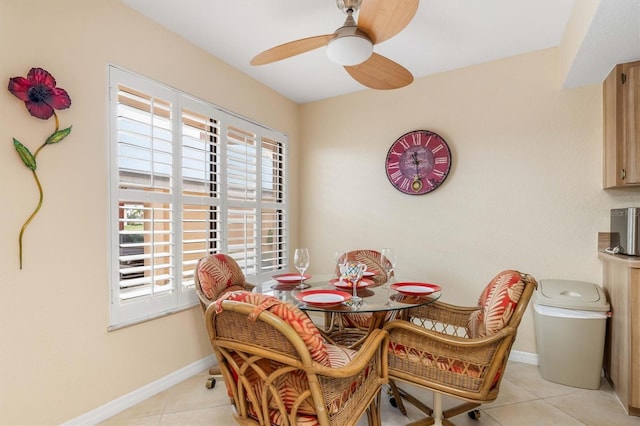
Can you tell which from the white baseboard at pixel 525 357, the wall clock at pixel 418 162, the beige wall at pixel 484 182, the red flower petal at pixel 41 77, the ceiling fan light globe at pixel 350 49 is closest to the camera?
the red flower petal at pixel 41 77

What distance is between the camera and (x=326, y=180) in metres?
3.92

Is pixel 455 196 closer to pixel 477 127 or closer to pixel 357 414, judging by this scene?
pixel 477 127

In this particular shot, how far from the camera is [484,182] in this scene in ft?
9.91

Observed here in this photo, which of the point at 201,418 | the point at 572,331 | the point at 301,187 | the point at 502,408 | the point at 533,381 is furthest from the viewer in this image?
the point at 301,187

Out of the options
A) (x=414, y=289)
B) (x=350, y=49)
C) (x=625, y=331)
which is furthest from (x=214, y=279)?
(x=625, y=331)

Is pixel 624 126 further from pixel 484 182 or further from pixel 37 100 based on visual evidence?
pixel 37 100

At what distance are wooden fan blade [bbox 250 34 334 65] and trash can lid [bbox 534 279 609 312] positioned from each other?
2.46 m

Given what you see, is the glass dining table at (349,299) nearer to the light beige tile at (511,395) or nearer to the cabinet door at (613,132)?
the light beige tile at (511,395)

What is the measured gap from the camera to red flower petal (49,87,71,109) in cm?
175

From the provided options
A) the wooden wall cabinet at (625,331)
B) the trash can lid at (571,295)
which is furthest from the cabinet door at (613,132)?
the trash can lid at (571,295)

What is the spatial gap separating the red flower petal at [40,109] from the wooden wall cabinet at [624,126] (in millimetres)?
3657

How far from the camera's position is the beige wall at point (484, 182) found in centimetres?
268

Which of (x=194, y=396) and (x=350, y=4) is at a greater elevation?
(x=350, y=4)

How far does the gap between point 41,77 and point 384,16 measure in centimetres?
182
